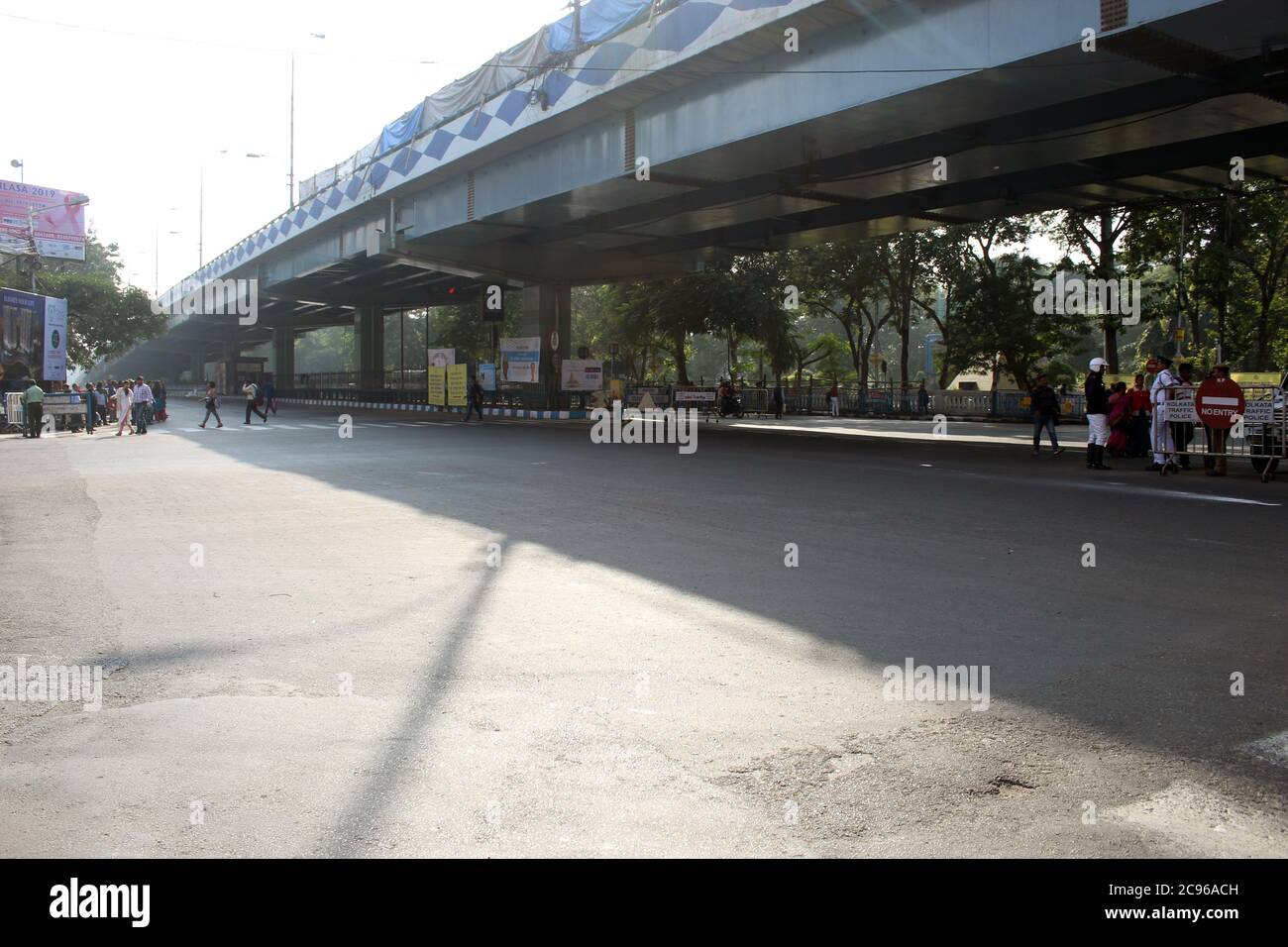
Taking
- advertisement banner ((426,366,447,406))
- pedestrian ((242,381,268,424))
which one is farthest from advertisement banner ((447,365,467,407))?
pedestrian ((242,381,268,424))

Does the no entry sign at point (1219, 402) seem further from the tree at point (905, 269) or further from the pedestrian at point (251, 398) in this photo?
the tree at point (905, 269)

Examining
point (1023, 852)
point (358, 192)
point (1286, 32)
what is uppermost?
point (358, 192)

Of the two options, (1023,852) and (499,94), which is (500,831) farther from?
(499,94)

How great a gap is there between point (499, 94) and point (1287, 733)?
2326cm

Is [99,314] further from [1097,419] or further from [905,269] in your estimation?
[1097,419]

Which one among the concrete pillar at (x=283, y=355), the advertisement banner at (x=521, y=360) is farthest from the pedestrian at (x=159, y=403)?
the concrete pillar at (x=283, y=355)

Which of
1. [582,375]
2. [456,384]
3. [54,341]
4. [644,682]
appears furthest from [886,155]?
[54,341]

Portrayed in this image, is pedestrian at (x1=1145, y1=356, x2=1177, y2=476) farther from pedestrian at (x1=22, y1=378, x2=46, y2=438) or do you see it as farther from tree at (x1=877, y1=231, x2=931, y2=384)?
tree at (x1=877, y1=231, x2=931, y2=384)

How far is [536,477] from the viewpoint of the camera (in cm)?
1623

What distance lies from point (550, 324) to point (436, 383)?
9.73 metres

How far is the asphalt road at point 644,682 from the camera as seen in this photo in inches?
146

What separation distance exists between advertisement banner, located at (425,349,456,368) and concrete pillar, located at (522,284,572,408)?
22.6ft

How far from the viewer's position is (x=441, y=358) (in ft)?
149

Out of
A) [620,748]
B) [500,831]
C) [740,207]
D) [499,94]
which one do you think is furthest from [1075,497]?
[499,94]
